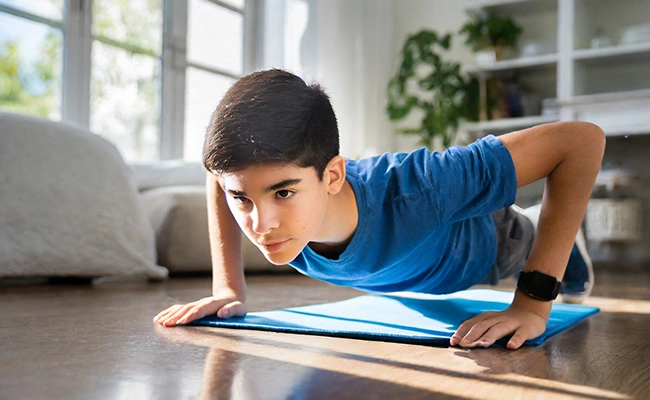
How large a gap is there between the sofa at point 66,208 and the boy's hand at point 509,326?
140cm

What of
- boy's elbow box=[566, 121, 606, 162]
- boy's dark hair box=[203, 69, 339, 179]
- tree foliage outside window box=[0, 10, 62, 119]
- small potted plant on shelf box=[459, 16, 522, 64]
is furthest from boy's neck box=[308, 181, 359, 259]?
small potted plant on shelf box=[459, 16, 522, 64]

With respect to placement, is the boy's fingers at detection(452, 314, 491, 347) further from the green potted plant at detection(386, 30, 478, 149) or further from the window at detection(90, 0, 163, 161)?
the green potted plant at detection(386, 30, 478, 149)

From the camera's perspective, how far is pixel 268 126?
36.4 inches

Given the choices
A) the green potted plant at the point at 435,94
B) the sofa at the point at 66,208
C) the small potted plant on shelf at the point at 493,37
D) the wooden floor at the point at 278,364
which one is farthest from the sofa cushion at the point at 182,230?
the small potted plant on shelf at the point at 493,37

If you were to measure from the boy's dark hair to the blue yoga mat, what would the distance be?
0.91 ft

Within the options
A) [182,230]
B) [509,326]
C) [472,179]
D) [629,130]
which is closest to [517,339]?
[509,326]

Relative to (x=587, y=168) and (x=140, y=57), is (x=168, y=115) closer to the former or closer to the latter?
(x=140, y=57)

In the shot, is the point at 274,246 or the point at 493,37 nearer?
the point at 274,246

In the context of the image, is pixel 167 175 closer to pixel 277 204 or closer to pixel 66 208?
pixel 66 208

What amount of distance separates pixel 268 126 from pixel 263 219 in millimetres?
132

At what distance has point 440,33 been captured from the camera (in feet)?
15.2

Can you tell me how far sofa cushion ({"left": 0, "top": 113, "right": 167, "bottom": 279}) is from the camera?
1.94 m

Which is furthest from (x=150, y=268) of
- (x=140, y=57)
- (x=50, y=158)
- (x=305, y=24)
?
(x=305, y=24)

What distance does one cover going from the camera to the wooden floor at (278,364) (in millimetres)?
677
